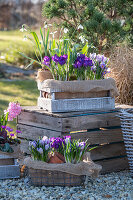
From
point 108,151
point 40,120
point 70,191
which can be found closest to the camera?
point 70,191

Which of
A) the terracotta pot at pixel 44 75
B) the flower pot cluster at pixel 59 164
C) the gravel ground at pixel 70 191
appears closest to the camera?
the gravel ground at pixel 70 191

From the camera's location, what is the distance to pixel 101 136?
11.0 ft

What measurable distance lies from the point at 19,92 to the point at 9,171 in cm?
396

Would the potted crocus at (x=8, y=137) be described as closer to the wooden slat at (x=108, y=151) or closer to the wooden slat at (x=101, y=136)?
the wooden slat at (x=101, y=136)

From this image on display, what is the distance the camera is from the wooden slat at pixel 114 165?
3430 mm

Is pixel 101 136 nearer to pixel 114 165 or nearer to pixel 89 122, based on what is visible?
pixel 89 122

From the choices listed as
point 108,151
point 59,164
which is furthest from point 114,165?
point 59,164

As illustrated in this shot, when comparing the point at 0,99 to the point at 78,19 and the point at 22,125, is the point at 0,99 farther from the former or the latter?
the point at 22,125

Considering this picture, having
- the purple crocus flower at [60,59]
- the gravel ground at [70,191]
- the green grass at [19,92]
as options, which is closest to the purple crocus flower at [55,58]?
the purple crocus flower at [60,59]

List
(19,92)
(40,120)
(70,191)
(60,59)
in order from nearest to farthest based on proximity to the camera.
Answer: (70,191) → (60,59) → (40,120) → (19,92)

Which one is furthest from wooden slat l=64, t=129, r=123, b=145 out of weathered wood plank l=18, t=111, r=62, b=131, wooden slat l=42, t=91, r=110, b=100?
wooden slat l=42, t=91, r=110, b=100

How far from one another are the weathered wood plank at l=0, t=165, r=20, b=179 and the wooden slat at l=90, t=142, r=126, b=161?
2.36ft

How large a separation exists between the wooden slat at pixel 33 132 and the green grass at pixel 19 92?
7.13ft

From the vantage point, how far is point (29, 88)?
24.3 feet
